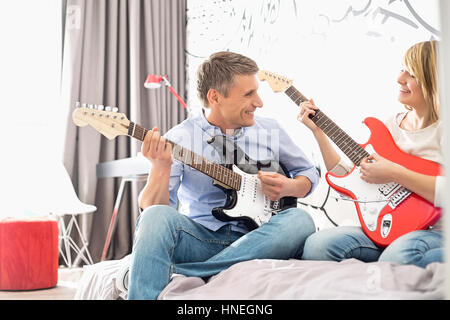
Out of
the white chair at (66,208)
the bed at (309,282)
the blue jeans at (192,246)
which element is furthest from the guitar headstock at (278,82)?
the white chair at (66,208)

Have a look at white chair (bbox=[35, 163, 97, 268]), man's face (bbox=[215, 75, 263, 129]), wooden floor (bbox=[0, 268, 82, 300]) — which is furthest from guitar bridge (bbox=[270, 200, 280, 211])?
white chair (bbox=[35, 163, 97, 268])

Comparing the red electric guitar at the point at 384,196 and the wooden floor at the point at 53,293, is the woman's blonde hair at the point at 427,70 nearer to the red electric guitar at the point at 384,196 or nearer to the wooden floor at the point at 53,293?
the red electric guitar at the point at 384,196

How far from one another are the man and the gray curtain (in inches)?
47.0

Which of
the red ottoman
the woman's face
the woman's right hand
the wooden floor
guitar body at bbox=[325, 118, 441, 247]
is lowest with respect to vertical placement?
the wooden floor

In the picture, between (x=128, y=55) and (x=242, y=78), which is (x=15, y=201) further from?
(x=242, y=78)

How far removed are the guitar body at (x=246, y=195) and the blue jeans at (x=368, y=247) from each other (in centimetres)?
19

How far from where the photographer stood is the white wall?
5.22 ft

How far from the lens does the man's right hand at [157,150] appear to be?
1152mm

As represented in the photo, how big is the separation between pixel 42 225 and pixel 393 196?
1363 millimetres

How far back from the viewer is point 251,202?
1.26m

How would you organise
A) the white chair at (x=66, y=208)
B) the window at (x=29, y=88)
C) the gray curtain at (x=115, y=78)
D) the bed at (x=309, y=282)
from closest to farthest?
the bed at (x=309, y=282) → the white chair at (x=66, y=208) → the window at (x=29, y=88) → the gray curtain at (x=115, y=78)

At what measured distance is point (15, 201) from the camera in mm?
2133

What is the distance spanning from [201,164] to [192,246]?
0.24 m

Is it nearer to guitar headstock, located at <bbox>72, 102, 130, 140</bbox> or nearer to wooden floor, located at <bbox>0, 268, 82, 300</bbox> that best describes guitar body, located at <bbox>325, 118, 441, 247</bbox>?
guitar headstock, located at <bbox>72, 102, 130, 140</bbox>
